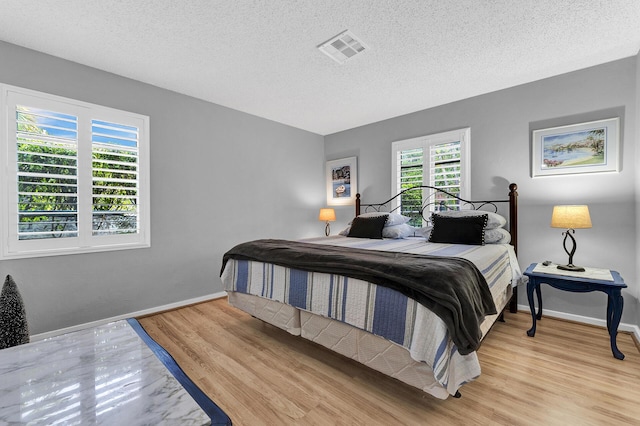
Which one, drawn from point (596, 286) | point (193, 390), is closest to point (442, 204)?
point (596, 286)

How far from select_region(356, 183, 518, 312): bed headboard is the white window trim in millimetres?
90

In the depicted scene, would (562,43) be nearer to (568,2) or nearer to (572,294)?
(568,2)

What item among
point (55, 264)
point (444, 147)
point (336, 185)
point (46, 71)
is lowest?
point (55, 264)

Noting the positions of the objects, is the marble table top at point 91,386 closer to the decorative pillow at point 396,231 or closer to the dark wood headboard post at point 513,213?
the decorative pillow at point 396,231

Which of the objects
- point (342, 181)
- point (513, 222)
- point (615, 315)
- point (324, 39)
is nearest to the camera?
point (615, 315)

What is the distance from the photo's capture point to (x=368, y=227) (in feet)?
11.6

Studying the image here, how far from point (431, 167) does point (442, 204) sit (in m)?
0.53

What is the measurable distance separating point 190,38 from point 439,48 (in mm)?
2150

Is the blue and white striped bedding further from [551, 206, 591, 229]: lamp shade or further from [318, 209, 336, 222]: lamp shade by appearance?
[318, 209, 336, 222]: lamp shade

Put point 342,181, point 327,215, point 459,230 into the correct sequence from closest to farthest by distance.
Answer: point 459,230
point 327,215
point 342,181

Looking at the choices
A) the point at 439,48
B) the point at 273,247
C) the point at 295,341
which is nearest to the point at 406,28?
the point at 439,48

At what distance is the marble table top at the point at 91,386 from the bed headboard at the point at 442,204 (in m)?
3.40

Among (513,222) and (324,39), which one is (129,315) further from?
(513,222)

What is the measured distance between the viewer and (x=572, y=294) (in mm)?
2826
